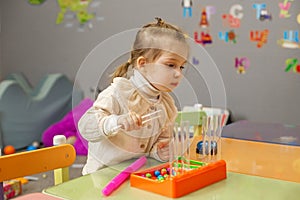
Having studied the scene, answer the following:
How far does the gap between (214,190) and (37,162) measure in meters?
0.36

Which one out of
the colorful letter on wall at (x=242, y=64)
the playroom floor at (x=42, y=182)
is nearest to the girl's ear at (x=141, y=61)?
the playroom floor at (x=42, y=182)

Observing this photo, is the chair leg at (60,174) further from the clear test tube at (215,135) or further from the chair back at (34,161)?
the clear test tube at (215,135)

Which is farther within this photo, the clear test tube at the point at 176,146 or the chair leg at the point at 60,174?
the chair leg at the point at 60,174

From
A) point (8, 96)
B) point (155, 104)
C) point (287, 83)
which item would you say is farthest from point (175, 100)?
point (8, 96)

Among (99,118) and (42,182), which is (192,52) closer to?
(99,118)

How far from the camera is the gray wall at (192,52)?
2.87 ft

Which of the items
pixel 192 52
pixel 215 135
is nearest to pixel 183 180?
pixel 215 135

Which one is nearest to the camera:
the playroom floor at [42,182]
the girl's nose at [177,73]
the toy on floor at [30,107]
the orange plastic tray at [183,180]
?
the orange plastic tray at [183,180]

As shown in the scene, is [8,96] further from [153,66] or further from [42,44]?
[153,66]

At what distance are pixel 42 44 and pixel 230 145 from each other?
231 centimetres

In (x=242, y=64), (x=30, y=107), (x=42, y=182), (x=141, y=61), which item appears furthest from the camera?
(x=30, y=107)

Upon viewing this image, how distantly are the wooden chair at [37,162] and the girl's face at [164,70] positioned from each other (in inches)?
9.7

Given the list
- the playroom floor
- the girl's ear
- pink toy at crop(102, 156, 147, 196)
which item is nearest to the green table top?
pink toy at crop(102, 156, 147, 196)

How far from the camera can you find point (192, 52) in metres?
0.83
